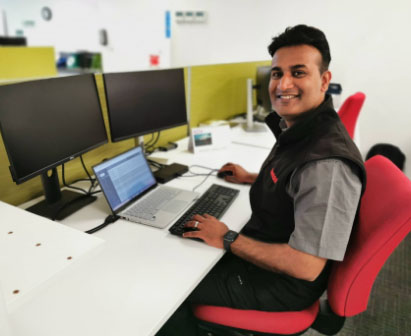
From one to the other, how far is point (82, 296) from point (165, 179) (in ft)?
2.47

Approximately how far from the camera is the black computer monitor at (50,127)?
96cm

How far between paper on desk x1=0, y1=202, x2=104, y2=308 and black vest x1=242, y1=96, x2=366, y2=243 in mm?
582

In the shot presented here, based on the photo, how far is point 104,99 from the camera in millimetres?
1530

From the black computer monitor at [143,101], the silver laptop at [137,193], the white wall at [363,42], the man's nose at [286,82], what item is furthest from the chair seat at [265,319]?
the white wall at [363,42]

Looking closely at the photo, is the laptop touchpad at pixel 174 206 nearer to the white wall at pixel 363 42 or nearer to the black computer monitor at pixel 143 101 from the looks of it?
the black computer monitor at pixel 143 101

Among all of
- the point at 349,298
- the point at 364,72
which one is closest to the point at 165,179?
the point at 349,298

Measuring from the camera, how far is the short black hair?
42.7 inches

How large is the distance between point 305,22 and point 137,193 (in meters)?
2.72

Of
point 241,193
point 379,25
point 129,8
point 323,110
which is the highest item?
point 129,8

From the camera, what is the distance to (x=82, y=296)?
2.70 ft

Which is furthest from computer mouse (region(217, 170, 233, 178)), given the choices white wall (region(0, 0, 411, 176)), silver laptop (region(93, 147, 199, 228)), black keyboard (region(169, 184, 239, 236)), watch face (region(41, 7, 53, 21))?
watch face (region(41, 7, 53, 21))

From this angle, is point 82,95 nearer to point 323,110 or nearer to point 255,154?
point 323,110

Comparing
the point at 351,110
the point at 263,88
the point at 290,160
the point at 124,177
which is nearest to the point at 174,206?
the point at 124,177

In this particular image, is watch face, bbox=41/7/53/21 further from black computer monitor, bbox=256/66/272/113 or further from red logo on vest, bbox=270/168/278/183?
red logo on vest, bbox=270/168/278/183
